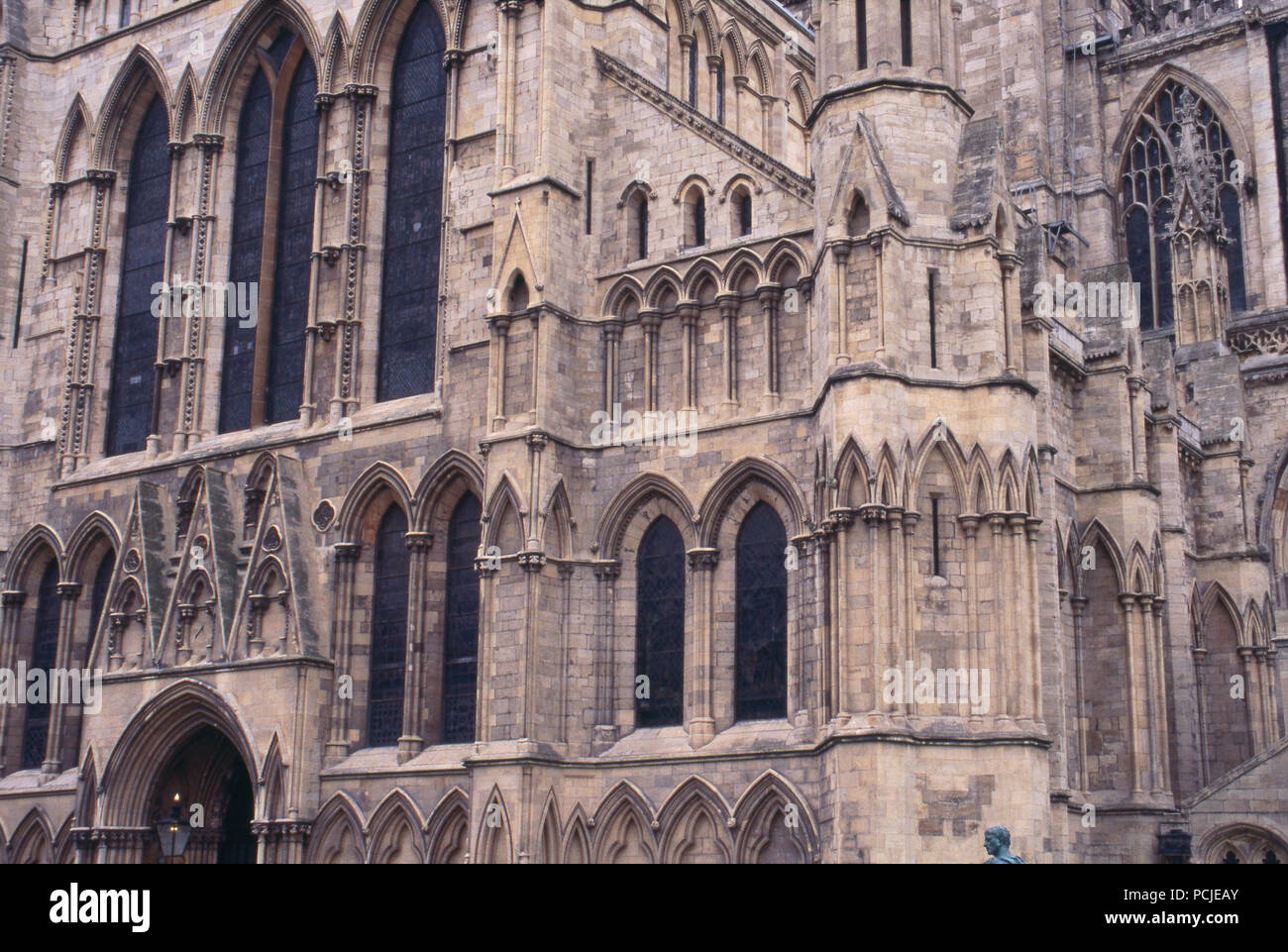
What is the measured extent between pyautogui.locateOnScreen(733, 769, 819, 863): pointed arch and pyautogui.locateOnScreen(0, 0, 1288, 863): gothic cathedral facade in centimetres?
8

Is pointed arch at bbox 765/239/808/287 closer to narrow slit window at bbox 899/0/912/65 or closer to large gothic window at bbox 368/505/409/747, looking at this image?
narrow slit window at bbox 899/0/912/65

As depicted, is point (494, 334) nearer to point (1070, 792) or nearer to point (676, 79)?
point (676, 79)

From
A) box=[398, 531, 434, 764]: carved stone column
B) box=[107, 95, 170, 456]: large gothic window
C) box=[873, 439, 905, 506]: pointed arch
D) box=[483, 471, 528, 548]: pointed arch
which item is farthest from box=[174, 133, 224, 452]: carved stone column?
box=[873, 439, 905, 506]: pointed arch

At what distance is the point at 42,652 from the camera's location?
30.9 m

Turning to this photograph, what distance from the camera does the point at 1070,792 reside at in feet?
74.0

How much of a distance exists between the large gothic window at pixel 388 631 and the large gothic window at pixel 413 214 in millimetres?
2411

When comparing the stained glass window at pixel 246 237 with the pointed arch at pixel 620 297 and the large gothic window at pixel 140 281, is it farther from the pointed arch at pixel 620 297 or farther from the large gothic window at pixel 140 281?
the pointed arch at pixel 620 297

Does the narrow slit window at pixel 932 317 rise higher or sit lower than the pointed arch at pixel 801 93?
lower

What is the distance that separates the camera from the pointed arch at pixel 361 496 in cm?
2644

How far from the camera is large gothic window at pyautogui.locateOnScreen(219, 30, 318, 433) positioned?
29234mm

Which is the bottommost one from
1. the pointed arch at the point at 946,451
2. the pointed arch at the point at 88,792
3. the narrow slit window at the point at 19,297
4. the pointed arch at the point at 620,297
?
the pointed arch at the point at 88,792

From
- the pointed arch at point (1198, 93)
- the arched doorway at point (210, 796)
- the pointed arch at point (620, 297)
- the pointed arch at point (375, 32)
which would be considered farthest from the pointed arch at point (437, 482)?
the pointed arch at point (1198, 93)

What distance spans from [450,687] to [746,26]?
1513 cm
